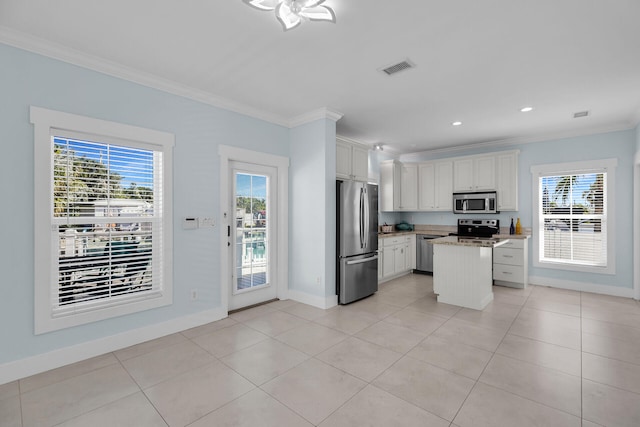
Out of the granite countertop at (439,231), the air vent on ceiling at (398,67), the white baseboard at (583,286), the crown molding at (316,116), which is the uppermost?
the air vent on ceiling at (398,67)

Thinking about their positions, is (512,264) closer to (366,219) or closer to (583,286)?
(583,286)

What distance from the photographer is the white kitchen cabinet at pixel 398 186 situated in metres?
6.53

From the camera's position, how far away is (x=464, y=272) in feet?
13.7

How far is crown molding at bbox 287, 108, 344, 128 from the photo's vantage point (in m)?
4.04

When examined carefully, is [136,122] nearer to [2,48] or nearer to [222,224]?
[2,48]

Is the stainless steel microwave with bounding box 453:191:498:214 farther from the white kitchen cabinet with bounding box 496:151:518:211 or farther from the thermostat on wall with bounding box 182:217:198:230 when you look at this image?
the thermostat on wall with bounding box 182:217:198:230

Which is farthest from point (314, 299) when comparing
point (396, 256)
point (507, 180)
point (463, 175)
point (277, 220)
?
point (507, 180)

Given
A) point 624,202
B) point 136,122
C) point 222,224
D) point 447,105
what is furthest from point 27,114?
point 624,202

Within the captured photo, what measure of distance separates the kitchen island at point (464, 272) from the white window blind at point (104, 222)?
375 cm

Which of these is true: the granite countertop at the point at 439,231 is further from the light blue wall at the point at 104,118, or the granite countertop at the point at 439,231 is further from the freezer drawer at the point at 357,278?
the light blue wall at the point at 104,118

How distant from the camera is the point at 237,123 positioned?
3.90 metres

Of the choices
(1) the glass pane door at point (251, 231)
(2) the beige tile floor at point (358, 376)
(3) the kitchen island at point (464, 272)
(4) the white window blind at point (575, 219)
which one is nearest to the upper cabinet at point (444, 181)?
(4) the white window blind at point (575, 219)

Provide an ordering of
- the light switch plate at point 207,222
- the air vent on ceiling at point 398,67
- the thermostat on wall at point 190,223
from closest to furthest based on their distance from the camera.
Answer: the air vent on ceiling at point 398,67, the thermostat on wall at point 190,223, the light switch plate at point 207,222

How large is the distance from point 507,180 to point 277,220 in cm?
432
